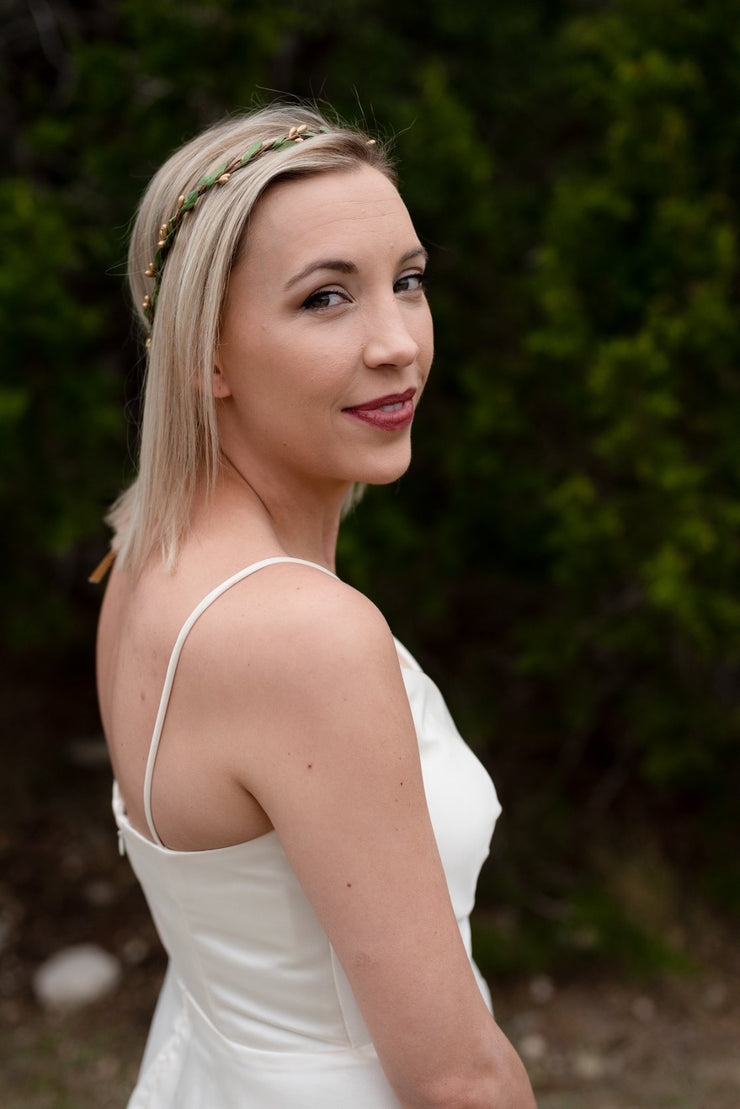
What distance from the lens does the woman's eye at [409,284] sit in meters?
1.82

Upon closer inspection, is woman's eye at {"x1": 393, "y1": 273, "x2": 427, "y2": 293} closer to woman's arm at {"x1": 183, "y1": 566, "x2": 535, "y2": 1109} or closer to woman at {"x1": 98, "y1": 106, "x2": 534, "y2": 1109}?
woman at {"x1": 98, "y1": 106, "x2": 534, "y2": 1109}

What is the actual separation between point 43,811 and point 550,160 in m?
3.78

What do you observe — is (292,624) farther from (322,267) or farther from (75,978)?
(75,978)

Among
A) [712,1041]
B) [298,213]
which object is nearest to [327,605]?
[298,213]

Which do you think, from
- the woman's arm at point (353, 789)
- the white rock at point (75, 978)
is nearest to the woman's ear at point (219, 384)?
the woman's arm at point (353, 789)

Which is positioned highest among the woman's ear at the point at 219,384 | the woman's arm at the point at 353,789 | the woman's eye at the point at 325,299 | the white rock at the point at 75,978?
the woman's eye at the point at 325,299

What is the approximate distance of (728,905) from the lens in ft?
14.4

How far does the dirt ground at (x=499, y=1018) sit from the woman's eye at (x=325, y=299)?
3.08 metres

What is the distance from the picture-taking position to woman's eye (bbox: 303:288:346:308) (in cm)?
168

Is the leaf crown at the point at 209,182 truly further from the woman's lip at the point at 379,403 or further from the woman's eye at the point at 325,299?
the woman's lip at the point at 379,403

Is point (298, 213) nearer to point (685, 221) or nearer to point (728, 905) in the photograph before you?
point (685, 221)

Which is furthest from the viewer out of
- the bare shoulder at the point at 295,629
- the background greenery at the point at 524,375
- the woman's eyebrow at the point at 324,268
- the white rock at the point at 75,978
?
the white rock at the point at 75,978

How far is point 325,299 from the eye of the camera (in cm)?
169

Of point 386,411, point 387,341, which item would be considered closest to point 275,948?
point 386,411
